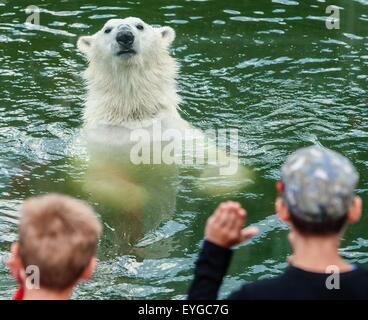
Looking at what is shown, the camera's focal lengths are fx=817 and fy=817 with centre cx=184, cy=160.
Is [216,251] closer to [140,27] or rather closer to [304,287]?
[304,287]

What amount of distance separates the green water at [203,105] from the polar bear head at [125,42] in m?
0.86

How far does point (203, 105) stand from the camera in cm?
875

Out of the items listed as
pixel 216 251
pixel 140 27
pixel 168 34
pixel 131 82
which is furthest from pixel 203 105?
pixel 216 251

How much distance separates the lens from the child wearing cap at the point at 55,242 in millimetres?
2984

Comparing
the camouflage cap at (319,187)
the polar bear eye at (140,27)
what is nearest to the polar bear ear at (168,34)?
the polar bear eye at (140,27)

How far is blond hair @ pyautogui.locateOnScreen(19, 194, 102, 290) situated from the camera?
2.98 metres

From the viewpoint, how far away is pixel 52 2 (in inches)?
463

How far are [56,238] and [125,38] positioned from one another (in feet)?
15.6

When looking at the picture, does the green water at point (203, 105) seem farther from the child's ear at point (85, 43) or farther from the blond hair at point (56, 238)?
the blond hair at point (56, 238)

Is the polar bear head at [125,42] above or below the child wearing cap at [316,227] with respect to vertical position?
below

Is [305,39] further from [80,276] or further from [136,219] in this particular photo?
[80,276]

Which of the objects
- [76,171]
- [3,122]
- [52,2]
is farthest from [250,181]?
[52,2]

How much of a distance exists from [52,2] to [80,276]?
361 inches

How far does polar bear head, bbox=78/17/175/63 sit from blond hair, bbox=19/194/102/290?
465cm
